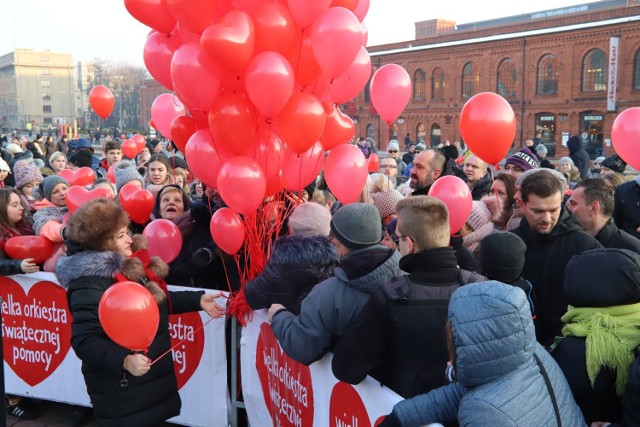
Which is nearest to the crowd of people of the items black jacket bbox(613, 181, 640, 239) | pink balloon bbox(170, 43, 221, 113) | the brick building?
pink balloon bbox(170, 43, 221, 113)

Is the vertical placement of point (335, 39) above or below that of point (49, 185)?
above

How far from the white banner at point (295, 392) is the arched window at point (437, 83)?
41.1 metres

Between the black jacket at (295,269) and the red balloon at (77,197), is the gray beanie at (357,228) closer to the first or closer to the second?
the black jacket at (295,269)

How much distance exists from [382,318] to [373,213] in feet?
2.14

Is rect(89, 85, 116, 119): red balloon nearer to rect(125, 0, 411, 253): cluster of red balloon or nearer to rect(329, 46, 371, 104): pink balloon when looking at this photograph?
rect(125, 0, 411, 253): cluster of red balloon

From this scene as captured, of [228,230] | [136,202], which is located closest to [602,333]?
[228,230]

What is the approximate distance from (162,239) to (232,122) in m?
1.14

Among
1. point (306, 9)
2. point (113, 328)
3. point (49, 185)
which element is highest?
point (306, 9)

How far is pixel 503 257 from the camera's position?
9.56ft

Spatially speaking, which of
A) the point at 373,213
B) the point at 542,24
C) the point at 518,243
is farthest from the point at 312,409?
the point at 542,24

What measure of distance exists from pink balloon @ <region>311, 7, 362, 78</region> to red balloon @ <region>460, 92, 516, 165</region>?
4.16 ft

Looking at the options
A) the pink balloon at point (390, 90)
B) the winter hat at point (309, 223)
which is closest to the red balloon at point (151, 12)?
the winter hat at point (309, 223)

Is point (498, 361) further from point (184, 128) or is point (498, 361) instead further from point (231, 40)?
point (184, 128)

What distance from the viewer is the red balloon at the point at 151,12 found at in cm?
374
